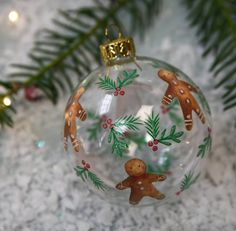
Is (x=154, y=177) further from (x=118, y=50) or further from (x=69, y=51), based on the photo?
(x=69, y=51)

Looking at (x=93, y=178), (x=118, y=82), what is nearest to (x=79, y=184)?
(x=93, y=178)

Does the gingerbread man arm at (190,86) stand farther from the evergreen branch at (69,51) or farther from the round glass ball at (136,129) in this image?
the evergreen branch at (69,51)

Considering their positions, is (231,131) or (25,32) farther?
(25,32)

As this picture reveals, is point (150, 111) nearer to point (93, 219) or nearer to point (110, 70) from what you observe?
point (110, 70)

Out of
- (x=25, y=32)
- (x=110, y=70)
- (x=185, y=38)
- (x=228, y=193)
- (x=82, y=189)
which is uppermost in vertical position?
(x=25, y=32)

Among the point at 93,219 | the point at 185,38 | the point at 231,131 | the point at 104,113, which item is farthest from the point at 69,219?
the point at 185,38

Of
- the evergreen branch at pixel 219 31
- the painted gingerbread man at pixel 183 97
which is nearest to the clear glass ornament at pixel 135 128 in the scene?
the painted gingerbread man at pixel 183 97

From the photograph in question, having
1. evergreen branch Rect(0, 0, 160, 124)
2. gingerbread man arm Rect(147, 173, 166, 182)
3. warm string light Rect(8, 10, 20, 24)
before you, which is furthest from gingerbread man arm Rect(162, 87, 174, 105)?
warm string light Rect(8, 10, 20, 24)
